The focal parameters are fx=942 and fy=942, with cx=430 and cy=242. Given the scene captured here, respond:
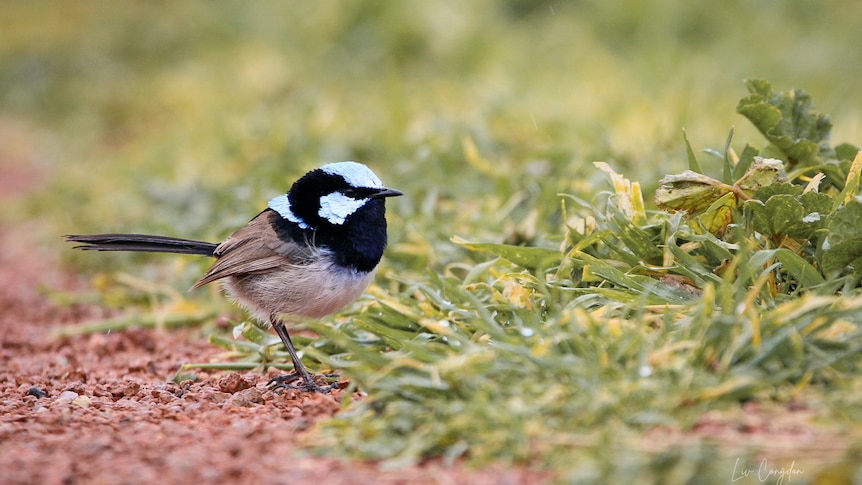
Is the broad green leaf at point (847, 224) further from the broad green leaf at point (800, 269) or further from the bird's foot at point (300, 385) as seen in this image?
the bird's foot at point (300, 385)

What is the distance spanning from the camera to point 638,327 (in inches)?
115

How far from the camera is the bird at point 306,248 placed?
13.6ft

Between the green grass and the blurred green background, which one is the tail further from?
the blurred green background

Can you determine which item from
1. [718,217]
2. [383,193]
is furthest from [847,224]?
[383,193]

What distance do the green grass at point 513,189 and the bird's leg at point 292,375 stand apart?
0.12 meters

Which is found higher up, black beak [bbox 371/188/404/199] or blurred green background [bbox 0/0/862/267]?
blurred green background [bbox 0/0/862/267]

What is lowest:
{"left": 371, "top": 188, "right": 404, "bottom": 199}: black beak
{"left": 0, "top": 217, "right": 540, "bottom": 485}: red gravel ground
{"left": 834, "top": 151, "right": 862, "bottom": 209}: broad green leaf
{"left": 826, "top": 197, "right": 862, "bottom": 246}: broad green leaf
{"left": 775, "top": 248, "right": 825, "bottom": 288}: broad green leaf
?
{"left": 0, "top": 217, "right": 540, "bottom": 485}: red gravel ground

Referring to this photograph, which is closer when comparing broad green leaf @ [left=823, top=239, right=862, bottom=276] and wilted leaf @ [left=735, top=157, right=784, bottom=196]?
broad green leaf @ [left=823, top=239, right=862, bottom=276]

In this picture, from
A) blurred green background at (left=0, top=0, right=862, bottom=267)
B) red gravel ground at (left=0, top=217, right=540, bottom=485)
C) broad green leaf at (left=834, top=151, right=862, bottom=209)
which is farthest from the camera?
blurred green background at (left=0, top=0, right=862, bottom=267)

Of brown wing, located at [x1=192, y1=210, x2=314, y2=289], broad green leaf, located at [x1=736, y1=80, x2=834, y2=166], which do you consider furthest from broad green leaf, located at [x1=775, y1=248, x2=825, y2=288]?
brown wing, located at [x1=192, y1=210, x2=314, y2=289]

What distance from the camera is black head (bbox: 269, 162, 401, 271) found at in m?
4.17

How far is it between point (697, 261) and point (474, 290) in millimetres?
977

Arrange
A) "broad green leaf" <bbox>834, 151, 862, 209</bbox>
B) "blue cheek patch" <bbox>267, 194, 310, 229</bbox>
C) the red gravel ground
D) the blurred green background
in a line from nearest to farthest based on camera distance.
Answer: the red gravel ground < "broad green leaf" <bbox>834, 151, 862, 209</bbox> < "blue cheek patch" <bbox>267, 194, 310, 229</bbox> < the blurred green background

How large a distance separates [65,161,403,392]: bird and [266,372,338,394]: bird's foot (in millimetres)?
43
